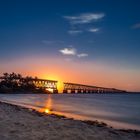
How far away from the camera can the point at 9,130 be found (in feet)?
33.7

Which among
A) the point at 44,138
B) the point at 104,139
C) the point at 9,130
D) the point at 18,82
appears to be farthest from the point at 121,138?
the point at 18,82

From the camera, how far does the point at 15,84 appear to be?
17425cm

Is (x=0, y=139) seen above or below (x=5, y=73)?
below

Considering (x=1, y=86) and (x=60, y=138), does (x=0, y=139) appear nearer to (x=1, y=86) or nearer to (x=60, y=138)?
(x=60, y=138)

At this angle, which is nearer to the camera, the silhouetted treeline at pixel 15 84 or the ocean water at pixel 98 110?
the ocean water at pixel 98 110

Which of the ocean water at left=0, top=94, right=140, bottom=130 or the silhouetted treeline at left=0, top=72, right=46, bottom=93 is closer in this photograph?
the ocean water at left=0, top=94, right=140, bottom=130

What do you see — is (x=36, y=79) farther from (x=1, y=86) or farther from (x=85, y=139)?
(x=85, y=139)

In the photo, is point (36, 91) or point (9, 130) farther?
point (36, 91)

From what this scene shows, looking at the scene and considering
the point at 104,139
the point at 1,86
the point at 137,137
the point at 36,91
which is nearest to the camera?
the point at 104,139

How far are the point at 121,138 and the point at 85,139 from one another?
207cm

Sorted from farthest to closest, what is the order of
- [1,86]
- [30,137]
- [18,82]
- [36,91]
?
[36,91] → [18,82] → [1,86] → [30,137]

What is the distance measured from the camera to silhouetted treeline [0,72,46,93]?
16482cm

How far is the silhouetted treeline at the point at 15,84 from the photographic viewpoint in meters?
165

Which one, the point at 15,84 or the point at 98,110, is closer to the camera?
the point at 98,110
